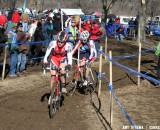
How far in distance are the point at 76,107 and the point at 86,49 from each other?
216cm

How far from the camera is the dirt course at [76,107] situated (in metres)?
7.86

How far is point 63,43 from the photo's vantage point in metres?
8.80

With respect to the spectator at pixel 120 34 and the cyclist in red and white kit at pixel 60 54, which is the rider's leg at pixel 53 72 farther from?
the spectator at pixel 120 34

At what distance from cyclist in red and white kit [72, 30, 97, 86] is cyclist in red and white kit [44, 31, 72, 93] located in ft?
3.91

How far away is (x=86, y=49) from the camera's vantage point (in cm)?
1067

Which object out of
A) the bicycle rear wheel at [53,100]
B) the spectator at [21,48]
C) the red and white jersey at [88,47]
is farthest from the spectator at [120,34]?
the bicycle rear wheel at [53,100]

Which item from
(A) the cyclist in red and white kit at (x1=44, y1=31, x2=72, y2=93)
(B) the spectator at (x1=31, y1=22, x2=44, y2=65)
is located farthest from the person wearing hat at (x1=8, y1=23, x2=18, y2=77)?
(A) the cyclist in red and white kit at (x1=44, y1=31, x2=72, y2=93)

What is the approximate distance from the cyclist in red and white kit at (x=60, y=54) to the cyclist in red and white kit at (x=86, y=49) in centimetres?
119

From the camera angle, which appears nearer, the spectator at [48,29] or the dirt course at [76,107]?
the dirt course at [76,107]

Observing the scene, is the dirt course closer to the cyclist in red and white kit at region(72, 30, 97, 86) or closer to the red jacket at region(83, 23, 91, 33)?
the cyclist in red and white kit at region(72, 30, 97, 86)

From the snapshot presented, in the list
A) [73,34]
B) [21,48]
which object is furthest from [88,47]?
[73,34]

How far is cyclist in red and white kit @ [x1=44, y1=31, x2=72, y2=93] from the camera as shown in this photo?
8.62m

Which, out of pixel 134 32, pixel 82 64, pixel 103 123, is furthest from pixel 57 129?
pixel 134 32

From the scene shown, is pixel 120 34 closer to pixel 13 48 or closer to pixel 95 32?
pixel 95 32
